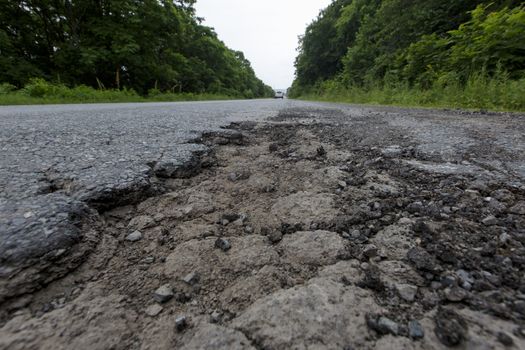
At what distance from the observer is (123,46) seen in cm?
1231

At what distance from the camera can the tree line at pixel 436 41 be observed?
506 cm

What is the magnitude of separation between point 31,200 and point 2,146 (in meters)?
1.05

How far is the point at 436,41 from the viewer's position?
6.90 metres

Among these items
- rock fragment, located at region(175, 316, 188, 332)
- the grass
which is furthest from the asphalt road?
the grass

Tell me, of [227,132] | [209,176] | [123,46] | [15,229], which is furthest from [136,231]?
[123,46]

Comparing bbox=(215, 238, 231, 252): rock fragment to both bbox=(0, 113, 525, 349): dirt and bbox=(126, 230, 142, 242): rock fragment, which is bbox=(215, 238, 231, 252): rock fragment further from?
bbox=(126, 230, 142, 242): rock fragment

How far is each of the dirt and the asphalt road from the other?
0.06 meters

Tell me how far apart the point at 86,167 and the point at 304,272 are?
1165 millimetres

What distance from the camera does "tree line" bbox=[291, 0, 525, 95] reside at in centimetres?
506

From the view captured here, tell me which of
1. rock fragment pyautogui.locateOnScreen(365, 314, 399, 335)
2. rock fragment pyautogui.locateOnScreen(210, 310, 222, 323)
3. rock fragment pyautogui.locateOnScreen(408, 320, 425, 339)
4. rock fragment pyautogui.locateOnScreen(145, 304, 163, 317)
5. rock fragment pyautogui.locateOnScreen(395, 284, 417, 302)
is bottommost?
rock fragment pyautogui.locateOnScreen(145, 304, 163, 317)

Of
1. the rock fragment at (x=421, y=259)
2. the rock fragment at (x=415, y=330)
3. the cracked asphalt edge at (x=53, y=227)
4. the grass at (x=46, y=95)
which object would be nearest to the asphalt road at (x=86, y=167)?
the cracked asphalt edge at (x=53, y=227)

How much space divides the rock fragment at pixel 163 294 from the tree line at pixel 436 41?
5.99 meters

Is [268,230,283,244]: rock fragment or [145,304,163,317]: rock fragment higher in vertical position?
[268,230,283,244]: rock fragment

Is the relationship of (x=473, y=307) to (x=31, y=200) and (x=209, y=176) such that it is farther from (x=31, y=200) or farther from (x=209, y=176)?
(x=31, y=200)
